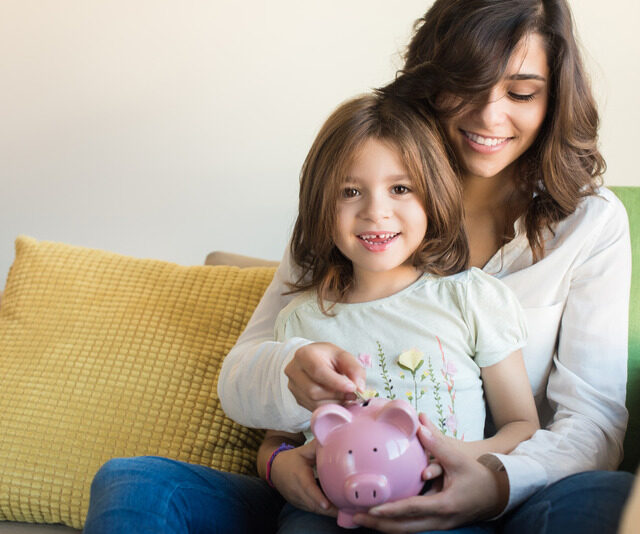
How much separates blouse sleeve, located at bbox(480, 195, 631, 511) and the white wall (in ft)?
2.10

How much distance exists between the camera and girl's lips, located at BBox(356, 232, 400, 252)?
1.22 meters

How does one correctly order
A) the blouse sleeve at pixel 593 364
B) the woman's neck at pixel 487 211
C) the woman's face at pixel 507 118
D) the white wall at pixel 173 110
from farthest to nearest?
the white wall at pixel 173 110 → the woman's neck at pixel 487 211 → the woman's face at pixel 507 118 → the blouse sleeve at pixel 593 364

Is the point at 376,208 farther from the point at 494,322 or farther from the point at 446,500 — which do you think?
the point at 446,500

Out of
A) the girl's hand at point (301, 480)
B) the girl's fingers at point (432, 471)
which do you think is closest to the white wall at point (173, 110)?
the girl's hand at point (301, 480)

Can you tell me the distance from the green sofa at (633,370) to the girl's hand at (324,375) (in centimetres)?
60

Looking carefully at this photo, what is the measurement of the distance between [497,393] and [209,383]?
21.3 inches

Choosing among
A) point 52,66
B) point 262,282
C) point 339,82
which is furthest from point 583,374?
point 52,66

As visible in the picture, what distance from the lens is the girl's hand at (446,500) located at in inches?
38.9

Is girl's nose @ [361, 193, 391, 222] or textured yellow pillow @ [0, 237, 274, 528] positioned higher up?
girl's nose @ [361, 193, 391, 222]

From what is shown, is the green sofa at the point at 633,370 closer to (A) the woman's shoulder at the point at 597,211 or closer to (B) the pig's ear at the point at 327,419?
(A) the woman's shoulder at the point at 597,211

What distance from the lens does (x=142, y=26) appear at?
211 centimetres

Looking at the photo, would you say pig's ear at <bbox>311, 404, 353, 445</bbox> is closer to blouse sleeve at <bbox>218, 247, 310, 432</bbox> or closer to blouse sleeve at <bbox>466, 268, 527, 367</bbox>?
blouse sleeve at <bbox>218, 247, 310, 432</bbox>

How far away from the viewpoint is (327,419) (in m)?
0.98

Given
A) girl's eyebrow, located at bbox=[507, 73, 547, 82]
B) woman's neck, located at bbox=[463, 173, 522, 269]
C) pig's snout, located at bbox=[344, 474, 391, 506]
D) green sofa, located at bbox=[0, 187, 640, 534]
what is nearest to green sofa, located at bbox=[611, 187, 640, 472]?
green sofa, located at bbox=[0, 187, 640, 534]
